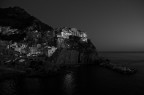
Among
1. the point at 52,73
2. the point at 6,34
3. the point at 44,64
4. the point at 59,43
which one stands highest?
the point at 6,34

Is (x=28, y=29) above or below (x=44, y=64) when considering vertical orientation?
above

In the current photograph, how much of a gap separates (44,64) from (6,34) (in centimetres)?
3944

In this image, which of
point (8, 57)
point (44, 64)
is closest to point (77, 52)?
point (44, 64)

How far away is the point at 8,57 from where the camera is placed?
57.0 metres

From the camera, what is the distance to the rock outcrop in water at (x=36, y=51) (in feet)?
178

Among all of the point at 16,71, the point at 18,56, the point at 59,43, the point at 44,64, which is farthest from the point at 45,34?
the point at 16,71

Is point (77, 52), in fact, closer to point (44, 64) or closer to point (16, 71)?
point (44, 64)

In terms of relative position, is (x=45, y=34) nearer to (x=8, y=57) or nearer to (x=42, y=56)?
(x=42, y=56)

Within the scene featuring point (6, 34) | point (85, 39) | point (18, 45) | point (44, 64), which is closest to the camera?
point (44, 64)

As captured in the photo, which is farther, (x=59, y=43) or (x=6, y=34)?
(x=59, y=43)

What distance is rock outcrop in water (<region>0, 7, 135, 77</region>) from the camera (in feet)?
178

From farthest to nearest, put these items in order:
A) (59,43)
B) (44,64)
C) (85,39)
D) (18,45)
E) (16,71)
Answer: (85,39) → (59,43) → (18,45) → (44,64) → (16,71)

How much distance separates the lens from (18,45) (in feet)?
219

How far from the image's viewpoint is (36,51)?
6806 cm
